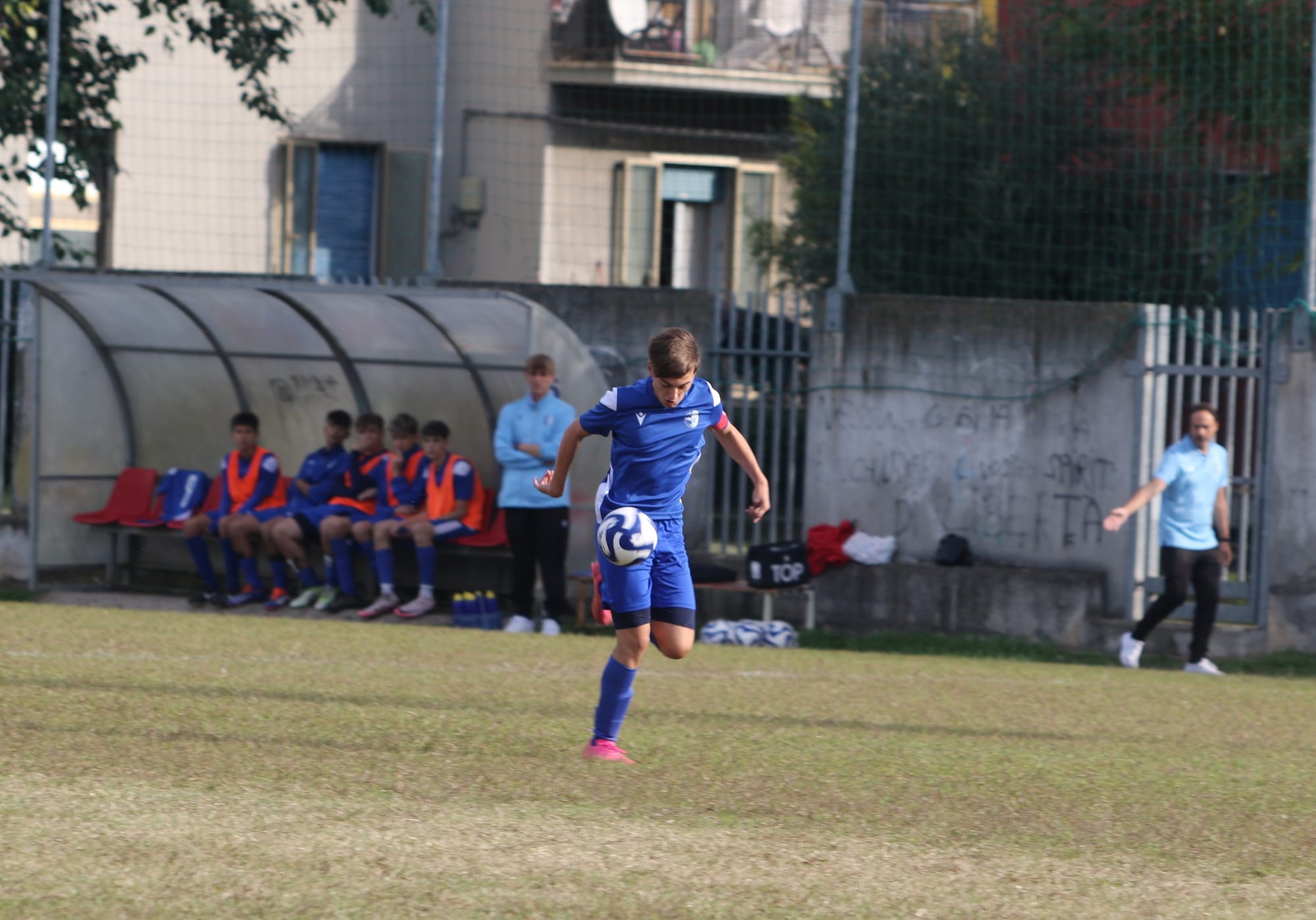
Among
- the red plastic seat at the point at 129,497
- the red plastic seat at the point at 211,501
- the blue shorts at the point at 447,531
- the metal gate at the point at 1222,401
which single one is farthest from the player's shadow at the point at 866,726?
the red plastic seat at the point at 129,497

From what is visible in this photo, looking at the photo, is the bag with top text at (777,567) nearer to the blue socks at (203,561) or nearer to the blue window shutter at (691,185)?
the blue socks at (203,561)

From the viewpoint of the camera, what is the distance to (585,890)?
4406 millimetres

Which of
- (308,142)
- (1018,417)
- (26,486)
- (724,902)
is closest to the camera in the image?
(724,902)

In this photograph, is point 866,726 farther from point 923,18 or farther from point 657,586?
point 923,18

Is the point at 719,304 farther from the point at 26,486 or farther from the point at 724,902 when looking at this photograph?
the point at 724,902

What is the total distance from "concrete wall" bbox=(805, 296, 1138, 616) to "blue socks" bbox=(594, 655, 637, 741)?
20.7 ft

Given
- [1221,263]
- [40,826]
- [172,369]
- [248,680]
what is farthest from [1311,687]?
[172,369]

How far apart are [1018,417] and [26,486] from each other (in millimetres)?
7551

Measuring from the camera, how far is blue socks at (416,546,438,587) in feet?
40.0

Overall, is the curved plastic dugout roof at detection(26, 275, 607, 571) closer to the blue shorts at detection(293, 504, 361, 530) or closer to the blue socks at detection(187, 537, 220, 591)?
the blue socks at detection(187, 537, 220, 591)

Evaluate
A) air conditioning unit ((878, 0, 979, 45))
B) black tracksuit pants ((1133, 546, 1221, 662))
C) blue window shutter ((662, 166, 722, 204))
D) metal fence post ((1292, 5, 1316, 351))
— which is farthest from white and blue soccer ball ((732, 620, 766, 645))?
blue window shutter ((662, 166, 722, 204))

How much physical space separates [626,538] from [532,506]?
5.68 metres

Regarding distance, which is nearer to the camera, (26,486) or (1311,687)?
(1311,687)

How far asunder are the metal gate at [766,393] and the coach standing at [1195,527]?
2.76 metres
